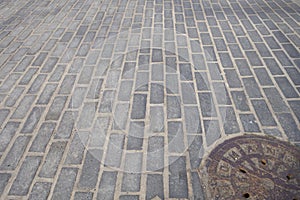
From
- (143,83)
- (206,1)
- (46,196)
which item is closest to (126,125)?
(143,83)

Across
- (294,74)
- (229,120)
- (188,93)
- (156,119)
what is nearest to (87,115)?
(156,119)

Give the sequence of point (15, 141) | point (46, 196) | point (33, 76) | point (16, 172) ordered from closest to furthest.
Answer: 1. point (46, 196)
2. point (16, 172)
3. point (15, 141)
4. point (33, 76)

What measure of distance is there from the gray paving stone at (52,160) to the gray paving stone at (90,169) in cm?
35

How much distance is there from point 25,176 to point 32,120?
970mm

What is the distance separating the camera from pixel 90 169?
308 centimetres

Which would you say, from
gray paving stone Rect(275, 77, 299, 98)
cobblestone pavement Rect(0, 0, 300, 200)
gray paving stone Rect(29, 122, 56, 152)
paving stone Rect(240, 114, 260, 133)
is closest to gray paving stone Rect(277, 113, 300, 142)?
cobblestone pavement Rect(0, 0, 300, 200)

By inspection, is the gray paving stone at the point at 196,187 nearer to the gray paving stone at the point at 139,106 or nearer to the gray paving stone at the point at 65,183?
the gray paving stone at the point at 139,106

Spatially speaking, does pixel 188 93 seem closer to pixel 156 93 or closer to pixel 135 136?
pixel 156 93

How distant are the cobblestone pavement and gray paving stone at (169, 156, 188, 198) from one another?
0.01m

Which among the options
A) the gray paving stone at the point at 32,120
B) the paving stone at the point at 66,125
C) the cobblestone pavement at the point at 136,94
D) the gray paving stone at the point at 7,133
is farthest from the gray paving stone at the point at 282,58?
the gray paving stone at the point at 7,133

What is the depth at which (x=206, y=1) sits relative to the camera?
707 cm

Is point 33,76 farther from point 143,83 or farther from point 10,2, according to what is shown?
point 10,2

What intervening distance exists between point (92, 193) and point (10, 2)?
7.15m

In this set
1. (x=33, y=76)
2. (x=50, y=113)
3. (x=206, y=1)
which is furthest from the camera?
(x=206, y=1)
